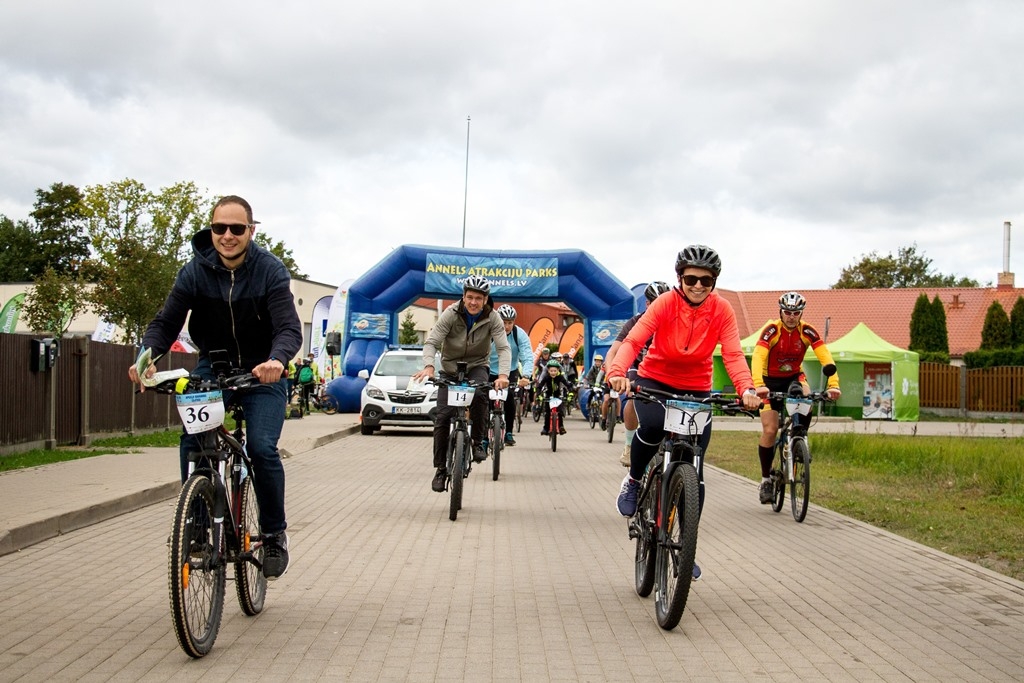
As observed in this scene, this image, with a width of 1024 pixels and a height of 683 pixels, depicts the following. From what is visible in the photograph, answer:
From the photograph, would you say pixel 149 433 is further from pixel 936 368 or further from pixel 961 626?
pixel 936 368

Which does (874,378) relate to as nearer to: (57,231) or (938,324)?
(938,324)

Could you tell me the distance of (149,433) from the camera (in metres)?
19.2

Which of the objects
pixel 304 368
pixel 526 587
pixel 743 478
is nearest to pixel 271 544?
pixel 526 587

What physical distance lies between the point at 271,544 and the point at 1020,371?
1548 inches

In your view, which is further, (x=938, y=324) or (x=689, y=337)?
(x=938, y=324)

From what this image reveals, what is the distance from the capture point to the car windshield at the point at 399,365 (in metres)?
23.3

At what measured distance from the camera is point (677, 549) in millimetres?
5418

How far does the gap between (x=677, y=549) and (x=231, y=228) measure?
2.59 meters

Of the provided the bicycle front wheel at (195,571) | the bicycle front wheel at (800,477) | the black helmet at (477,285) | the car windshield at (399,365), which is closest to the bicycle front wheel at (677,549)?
the bicycle front wheel at (195,571)

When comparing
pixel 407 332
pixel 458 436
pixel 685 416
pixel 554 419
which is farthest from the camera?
pixel 407 332

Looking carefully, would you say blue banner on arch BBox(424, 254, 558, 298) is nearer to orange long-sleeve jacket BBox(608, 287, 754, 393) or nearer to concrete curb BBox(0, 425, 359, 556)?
concrete curb BBox(0, 425, 359, 556)

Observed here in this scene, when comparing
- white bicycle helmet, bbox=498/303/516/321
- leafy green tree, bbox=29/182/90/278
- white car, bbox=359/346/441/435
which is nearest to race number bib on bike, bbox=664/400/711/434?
white bicycle helmet, bbox=498/303/516/321

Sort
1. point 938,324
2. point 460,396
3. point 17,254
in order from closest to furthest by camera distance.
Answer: point 460,396 → point 938,324 → point 17,254

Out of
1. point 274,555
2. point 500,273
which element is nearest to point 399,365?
point 500,273
